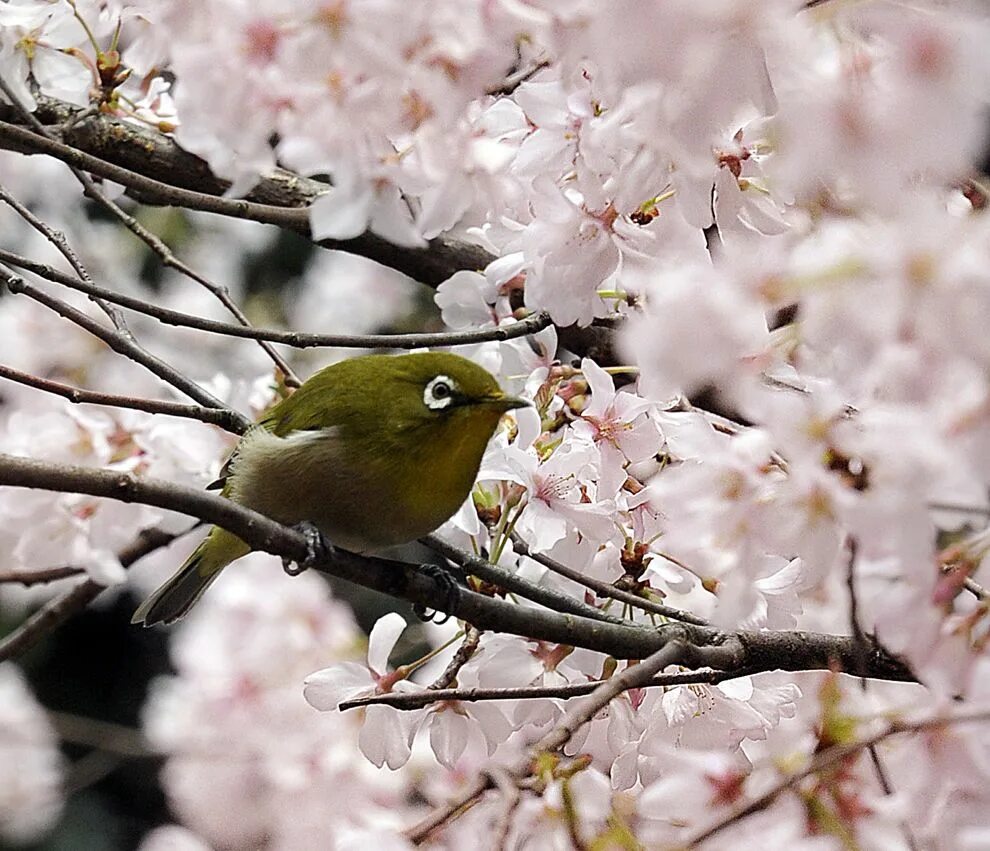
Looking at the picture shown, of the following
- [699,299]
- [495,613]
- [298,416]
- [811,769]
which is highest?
[699,299]

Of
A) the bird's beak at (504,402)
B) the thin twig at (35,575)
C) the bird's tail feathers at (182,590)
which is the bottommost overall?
the bird's tail feathers at (182,590)

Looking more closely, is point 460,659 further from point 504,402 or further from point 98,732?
point 98,732

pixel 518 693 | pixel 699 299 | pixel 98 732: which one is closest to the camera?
pixel 699 299

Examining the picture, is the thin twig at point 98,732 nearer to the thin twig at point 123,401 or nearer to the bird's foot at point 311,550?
the bird's foot at point 311,550

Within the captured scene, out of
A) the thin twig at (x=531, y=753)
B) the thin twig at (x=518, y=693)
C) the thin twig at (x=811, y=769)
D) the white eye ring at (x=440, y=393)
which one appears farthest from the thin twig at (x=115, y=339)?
the thin twig at (x=811, y=769)

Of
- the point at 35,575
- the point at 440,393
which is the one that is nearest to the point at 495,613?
the point at 440,393

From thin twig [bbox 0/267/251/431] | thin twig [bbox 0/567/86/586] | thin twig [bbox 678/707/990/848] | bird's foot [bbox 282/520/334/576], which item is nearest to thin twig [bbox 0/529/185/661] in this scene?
thin twig [bbox 0/567/86/586]

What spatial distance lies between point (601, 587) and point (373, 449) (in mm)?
580

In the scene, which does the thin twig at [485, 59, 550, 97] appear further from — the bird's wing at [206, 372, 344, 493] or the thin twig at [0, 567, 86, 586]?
the thin twig at [0, 567, 86, 586]

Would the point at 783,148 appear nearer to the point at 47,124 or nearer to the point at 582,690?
the point at 582,690

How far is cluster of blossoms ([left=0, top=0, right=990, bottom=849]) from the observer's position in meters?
0.76

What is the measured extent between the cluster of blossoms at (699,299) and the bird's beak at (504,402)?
22mm

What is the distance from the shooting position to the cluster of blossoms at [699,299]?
0.76 meters

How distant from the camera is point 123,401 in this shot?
5.22ft
